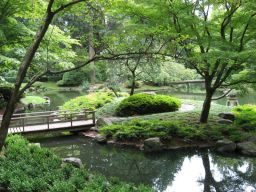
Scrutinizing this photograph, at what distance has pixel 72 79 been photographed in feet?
126

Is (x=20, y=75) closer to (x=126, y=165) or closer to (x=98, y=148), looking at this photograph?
(x=126, y=165)

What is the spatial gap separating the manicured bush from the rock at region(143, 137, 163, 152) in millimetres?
4466

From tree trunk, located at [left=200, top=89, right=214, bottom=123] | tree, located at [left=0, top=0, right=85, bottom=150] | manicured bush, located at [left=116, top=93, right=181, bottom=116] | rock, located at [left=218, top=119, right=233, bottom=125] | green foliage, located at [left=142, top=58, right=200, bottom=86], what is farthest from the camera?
green foliage, located at [left=142, top=58, right=200, bottom=86]

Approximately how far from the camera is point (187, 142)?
1290 cm

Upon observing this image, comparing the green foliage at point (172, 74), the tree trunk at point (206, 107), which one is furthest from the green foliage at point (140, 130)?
the green foliage at point (172, 74)


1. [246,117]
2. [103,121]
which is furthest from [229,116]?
[103,121]

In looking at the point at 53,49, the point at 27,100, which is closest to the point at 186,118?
the point at 53,49

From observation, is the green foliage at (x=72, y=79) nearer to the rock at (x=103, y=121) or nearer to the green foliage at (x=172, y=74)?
the green foliage at (x=172, y=74)

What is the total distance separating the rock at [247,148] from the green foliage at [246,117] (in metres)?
2.05

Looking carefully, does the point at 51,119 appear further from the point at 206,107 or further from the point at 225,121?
the point at 225,121

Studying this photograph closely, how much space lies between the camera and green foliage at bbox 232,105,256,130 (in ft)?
46.6

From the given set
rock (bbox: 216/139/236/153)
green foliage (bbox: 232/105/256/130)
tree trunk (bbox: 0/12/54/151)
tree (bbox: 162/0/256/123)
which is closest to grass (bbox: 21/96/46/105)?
tree (bbox: 162/0/256/123)

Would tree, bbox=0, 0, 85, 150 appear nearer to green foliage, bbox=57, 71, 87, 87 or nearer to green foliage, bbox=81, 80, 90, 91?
green foliage, bbox=81, 80, 90, 91

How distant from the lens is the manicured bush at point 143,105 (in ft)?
54.7
